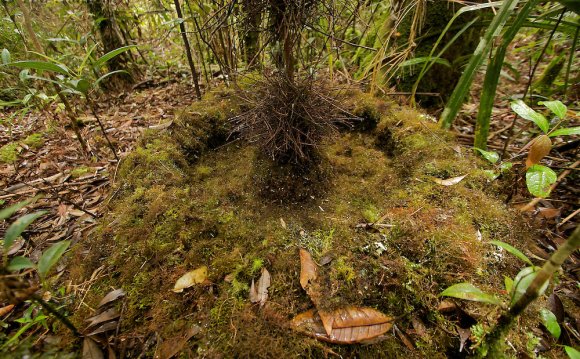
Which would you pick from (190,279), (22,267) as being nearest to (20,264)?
(22,267)

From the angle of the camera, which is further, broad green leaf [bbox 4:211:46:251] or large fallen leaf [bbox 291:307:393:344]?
large fallen leaf [bbox 291:307:393:344]

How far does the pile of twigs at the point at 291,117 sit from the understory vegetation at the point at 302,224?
0.03 ft

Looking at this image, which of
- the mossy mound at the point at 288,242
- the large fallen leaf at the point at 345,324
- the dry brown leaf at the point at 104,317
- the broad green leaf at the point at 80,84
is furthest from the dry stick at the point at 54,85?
the large fallen leaf at the point at 345,324

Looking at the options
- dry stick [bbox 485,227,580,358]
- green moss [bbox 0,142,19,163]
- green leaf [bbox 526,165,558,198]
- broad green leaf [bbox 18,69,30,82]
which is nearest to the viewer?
dry stick [bbox 485,227,580,358]

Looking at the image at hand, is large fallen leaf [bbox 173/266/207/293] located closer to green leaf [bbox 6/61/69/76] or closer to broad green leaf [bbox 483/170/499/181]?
green leaf [bbox 6/61/69/76]

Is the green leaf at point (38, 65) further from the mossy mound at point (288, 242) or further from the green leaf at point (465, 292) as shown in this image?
the green leaf at point (465, 292)

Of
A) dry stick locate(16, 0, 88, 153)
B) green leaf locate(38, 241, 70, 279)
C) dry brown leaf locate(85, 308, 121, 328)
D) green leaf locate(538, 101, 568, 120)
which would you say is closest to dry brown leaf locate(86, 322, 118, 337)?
dry brown leaf locate(85, 308, 121, 328)

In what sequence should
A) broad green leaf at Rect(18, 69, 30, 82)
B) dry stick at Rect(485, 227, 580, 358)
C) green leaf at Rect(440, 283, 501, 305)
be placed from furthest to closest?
broad green leaf at Rect(18, 69, 30, 82)
green leaf at Rect(440, 283, 501, 305)
dry stick at Rect(485, 227, 580, 358)

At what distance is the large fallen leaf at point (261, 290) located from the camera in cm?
93

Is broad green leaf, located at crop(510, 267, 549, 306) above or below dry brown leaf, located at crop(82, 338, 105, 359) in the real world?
above

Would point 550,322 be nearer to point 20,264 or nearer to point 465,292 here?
point 465,292

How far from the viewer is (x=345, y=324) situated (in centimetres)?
86

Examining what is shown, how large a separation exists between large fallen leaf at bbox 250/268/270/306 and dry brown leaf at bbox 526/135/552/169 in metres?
1.29

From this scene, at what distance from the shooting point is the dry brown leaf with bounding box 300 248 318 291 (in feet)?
3.16
